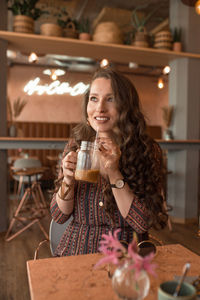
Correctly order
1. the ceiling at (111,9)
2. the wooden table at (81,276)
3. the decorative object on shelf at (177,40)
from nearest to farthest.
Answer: the wooden table at (81,276) → the decorative object on shelf at (177,40) → the ceiling at (111,9)

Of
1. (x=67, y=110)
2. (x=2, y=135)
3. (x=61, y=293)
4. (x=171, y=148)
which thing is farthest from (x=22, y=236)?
(x=67, y=110)

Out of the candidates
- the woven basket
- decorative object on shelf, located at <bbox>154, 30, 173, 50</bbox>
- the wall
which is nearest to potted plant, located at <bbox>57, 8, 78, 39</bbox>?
the woven basket

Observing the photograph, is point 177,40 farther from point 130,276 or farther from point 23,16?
point 130,276

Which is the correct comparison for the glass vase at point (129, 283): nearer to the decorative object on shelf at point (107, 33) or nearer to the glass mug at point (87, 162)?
the glass mug at point (87, 162)

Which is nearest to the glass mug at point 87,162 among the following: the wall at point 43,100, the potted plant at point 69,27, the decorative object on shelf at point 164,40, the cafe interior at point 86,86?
the cafe interior at point 86,86

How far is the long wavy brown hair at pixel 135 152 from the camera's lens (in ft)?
4.71

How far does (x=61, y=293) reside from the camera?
2.75 ft

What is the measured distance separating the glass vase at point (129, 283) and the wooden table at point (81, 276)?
0.48 ft

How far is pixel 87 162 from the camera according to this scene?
118 cm

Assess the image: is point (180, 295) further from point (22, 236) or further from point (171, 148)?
point (171, 148)

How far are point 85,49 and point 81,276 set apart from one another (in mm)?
3793

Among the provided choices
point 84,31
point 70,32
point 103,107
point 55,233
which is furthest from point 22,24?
point 55,233

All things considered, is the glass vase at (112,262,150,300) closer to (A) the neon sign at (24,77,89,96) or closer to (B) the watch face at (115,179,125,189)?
(B) the watch face at (115,179,125,189)

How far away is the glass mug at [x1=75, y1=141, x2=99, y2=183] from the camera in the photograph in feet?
3.83
